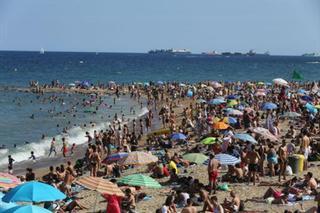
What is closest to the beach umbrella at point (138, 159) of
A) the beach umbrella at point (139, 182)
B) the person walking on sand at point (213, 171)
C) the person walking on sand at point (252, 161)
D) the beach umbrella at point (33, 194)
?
the person walking on sand at point (213, 171)

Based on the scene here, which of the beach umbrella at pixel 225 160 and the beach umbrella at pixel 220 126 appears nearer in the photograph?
the beach umbrella at pixel 225 160

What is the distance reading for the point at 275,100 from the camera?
35.0 m

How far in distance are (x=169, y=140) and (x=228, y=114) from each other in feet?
15.5

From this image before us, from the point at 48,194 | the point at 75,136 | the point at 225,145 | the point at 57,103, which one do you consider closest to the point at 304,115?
the point at 225,145

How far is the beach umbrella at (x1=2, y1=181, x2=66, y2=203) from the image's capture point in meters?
10.6

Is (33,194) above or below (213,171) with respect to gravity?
above

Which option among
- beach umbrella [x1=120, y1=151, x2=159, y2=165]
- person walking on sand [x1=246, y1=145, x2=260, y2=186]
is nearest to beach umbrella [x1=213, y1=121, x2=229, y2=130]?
person walking on sand [x1=246, y1=145, x2=260, y2=186]

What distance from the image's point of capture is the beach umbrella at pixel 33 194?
10.6 meters

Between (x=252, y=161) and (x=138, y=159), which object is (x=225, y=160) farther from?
(x=138, y=159)

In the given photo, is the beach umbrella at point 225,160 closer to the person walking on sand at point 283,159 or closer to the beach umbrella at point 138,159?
the person walking on sand at point 283,159

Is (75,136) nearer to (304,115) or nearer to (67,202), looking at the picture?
(304,115)

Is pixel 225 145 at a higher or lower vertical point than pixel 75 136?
higher

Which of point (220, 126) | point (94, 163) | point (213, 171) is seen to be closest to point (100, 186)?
point (213, 171)

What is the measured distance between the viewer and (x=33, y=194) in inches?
421
